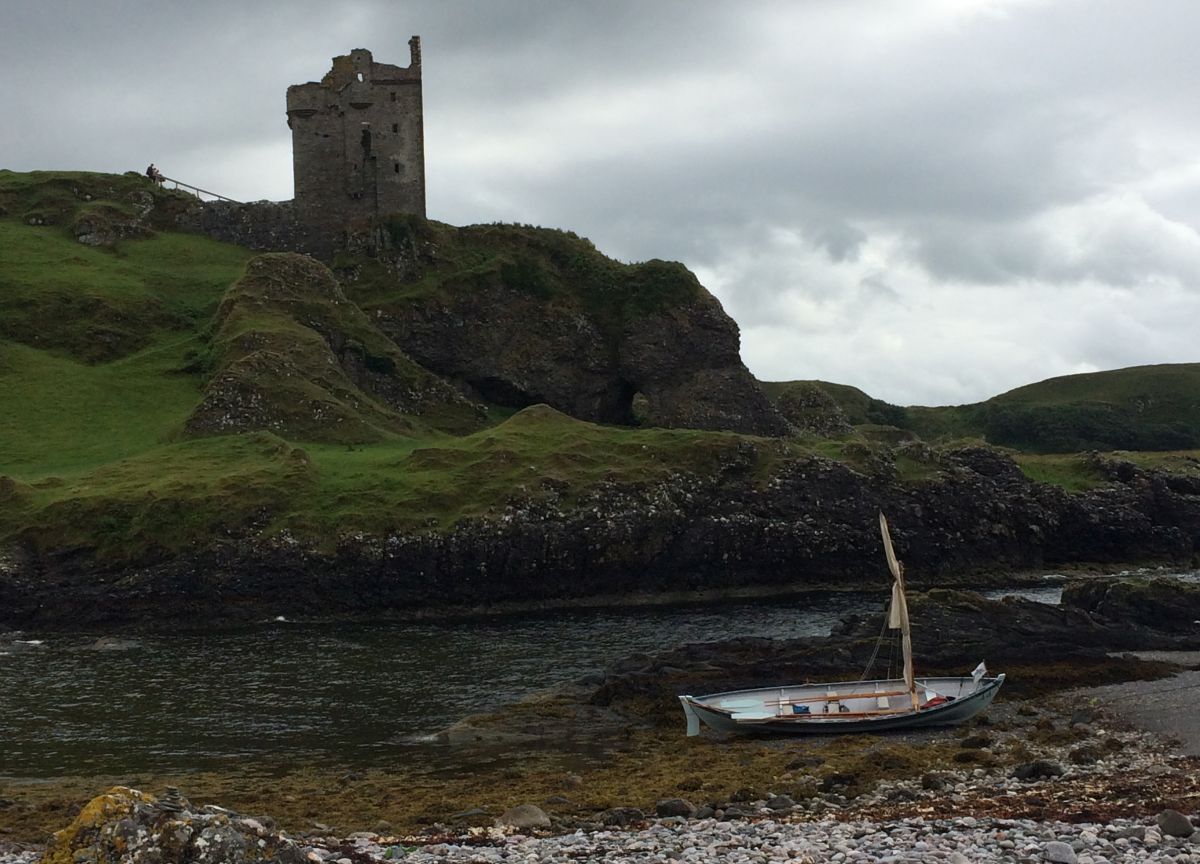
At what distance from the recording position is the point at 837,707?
36.0 m

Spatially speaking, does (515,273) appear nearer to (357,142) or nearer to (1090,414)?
(357,142)

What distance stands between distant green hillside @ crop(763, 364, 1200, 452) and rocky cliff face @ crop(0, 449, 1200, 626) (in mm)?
63462

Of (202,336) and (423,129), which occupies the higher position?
(423,129)

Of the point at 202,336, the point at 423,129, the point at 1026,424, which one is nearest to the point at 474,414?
the point at 202,336

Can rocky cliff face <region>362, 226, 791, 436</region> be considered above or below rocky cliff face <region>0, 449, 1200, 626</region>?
above

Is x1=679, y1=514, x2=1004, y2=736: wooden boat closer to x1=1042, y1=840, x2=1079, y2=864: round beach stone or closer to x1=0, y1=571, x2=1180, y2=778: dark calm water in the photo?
x1=0, y1=571, x2=1180, y2=778: dark calm water

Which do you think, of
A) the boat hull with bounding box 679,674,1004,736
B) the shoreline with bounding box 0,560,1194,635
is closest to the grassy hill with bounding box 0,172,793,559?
the shoreline with bounding box 0,560,1194,635

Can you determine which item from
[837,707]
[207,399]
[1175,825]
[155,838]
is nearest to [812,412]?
[207,399]

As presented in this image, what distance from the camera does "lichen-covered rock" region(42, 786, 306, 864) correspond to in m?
16.0

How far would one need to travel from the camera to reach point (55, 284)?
339 ft

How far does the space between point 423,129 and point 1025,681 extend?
85180 mm

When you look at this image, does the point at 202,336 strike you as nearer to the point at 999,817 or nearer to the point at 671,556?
the point at 671,556

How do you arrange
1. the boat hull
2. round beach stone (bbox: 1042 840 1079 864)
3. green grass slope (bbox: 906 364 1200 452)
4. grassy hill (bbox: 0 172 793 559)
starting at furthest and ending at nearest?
green grass slope (bbox: 906 364 1200 452) < grassy hill (bbox: 0 172 793 559) < the boat hull < round beach stone (bbox: 1042 840 1079 864)

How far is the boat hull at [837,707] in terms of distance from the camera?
34688 millimetres
